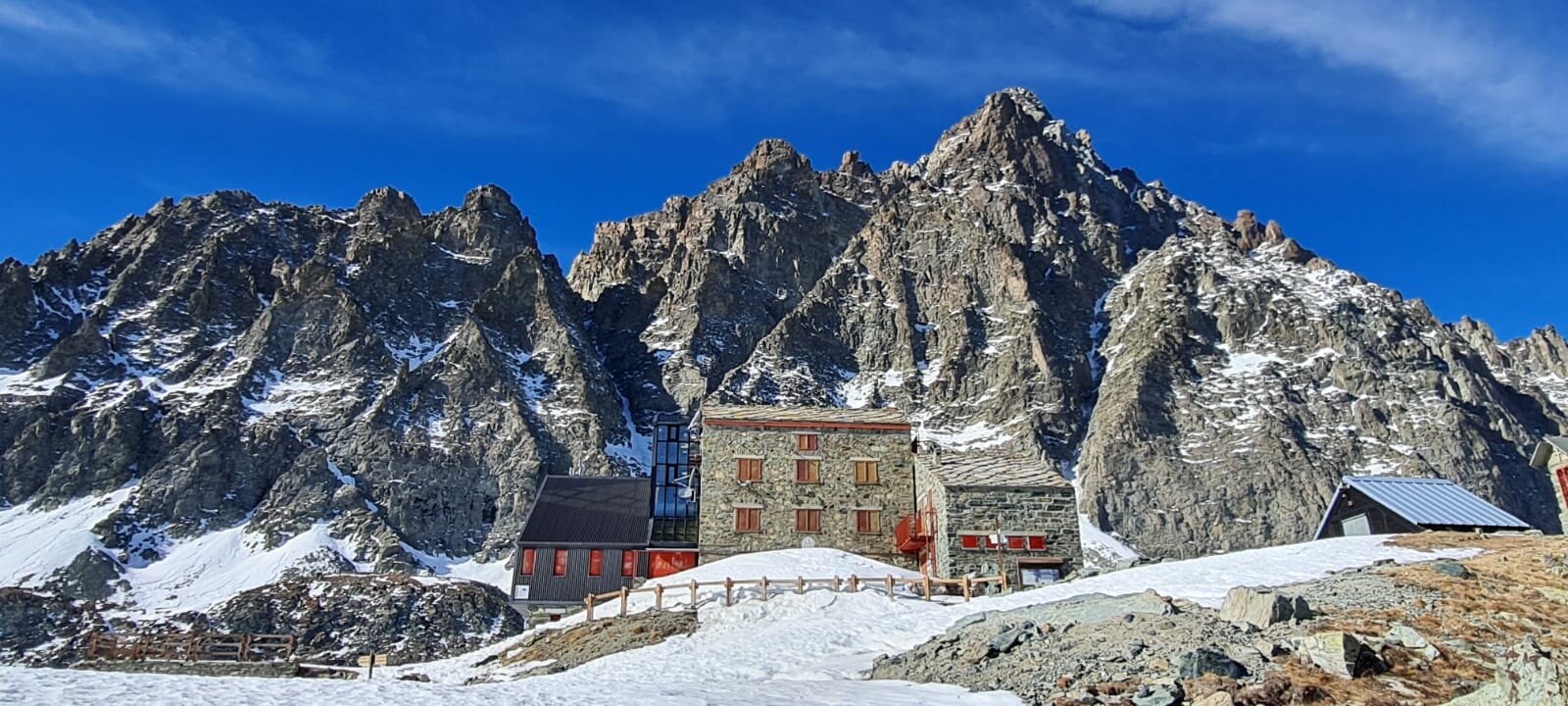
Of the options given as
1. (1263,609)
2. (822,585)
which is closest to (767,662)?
(1263,609)

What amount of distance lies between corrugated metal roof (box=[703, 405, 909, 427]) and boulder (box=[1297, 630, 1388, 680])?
114ft

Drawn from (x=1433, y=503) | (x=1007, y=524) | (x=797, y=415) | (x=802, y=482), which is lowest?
(x=1007, y=524)

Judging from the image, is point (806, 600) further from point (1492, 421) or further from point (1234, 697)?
point (1492, 421)

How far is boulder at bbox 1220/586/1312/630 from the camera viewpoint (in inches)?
581

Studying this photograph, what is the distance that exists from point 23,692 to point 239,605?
81.8 meters

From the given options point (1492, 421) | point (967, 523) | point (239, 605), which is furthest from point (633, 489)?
point (1492, 421)

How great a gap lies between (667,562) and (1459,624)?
4369 cm

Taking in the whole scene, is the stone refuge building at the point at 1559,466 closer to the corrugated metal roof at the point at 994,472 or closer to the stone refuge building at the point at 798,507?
the stone refuge building at the point at 798,507

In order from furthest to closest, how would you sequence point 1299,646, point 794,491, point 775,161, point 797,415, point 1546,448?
point 775,161 → point 797,415 → point 794,491 → point 1546,448 → point 1299,646

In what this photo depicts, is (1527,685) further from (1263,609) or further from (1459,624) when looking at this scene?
(1459,624)

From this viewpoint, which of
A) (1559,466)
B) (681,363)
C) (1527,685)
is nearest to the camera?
(1527,685)

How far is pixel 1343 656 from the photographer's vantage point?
39.2 feet

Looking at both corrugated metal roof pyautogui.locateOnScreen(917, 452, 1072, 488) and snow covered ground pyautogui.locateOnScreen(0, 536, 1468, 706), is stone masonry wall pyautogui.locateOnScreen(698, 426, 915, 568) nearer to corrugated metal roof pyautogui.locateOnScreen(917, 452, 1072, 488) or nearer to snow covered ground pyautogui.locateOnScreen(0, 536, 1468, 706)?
corrugated metal roof pyautogui.locateOnScreen(917, 452, 1072, 488)

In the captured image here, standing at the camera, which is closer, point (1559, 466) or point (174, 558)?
point (1559, 466)
